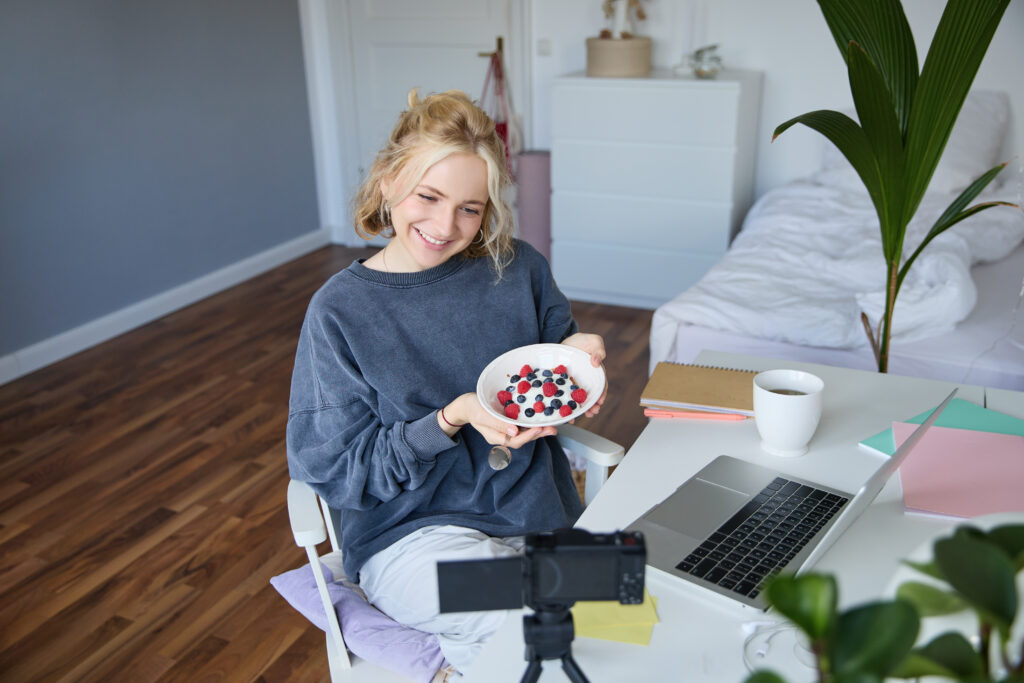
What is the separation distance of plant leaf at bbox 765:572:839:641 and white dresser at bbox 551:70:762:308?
10.6 ft

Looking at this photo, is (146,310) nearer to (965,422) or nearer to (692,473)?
(692,473)

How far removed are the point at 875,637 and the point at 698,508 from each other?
2.26ft

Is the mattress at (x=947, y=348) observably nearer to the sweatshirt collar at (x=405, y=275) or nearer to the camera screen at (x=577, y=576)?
the sweatshirt collar at (x=405, y=275)

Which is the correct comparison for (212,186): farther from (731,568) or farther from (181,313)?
(731,568)

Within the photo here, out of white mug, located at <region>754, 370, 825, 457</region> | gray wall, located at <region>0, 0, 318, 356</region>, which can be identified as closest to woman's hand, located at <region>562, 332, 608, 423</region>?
white mug, located at <region>754, 370, 825, 457</region>

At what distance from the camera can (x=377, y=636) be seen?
1.21 meters

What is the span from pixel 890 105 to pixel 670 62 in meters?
2.71

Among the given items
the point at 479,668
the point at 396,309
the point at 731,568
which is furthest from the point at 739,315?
the point at 479,668

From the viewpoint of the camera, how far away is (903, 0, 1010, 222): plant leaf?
1.30 m

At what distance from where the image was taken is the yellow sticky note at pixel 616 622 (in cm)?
85

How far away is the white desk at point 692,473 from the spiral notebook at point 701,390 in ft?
0.09

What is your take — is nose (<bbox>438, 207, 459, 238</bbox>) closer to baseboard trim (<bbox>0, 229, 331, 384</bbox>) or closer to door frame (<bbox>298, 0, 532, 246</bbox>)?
baseboard trim (<bbox>0, 229, 331, 384</bbox>)

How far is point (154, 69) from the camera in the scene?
3.62m

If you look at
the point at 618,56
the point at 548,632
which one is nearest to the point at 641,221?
the point at 618,56
